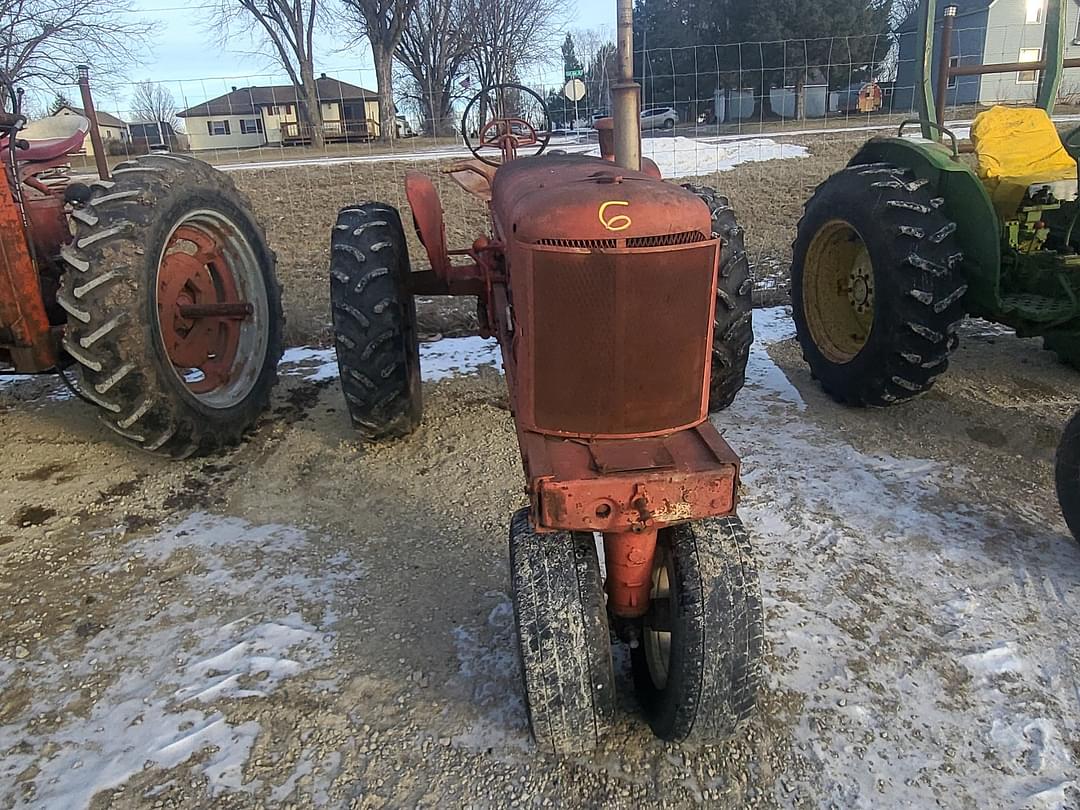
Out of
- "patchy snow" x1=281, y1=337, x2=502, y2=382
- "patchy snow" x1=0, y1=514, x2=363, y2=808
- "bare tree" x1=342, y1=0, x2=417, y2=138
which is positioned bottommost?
"patchy snow" x1=0, y1=514, x2=363, y2=808

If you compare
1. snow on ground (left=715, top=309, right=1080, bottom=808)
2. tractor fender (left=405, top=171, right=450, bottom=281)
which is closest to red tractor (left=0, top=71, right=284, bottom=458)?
tractor fender (left=405, top=171, right=450, bottom=281)

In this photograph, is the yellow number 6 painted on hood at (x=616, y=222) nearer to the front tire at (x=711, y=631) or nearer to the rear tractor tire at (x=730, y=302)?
the front tire at (x=711, y=631)

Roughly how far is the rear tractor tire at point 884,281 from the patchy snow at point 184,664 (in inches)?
115

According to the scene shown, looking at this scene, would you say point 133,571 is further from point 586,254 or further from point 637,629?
point 586,254

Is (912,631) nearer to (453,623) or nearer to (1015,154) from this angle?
(453,623)

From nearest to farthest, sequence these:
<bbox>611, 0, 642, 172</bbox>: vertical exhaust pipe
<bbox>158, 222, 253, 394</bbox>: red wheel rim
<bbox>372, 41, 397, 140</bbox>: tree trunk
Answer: <bbox>611, 0, 642, 172</bbox>: vertical exhaust pipe → <bbox>158, 222, 253, 394</bbox>: red wheel rim → <bbox>372, 41, 397, 140</bbox>: tree trunk

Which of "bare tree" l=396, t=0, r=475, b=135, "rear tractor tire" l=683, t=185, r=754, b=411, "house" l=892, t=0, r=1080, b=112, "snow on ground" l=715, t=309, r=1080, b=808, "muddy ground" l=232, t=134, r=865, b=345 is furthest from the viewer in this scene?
"bare tree" l=396, t=0, r=475, b=135

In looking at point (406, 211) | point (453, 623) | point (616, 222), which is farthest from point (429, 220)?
point (406, 211)

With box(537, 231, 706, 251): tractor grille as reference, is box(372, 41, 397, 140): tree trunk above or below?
above

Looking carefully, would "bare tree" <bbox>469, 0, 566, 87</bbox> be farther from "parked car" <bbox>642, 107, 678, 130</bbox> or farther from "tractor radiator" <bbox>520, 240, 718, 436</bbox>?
"tractor radiator" <bbox>520, 240, 718, 436</bbox>

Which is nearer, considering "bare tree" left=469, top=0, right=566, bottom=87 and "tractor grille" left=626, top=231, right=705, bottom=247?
"tractor grille" left=626, top=231, right=705, bottom=247

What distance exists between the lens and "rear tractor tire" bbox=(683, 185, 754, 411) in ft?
13.5

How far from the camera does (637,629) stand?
8.18 ft

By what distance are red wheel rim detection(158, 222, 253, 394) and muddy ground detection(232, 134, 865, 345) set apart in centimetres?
137
